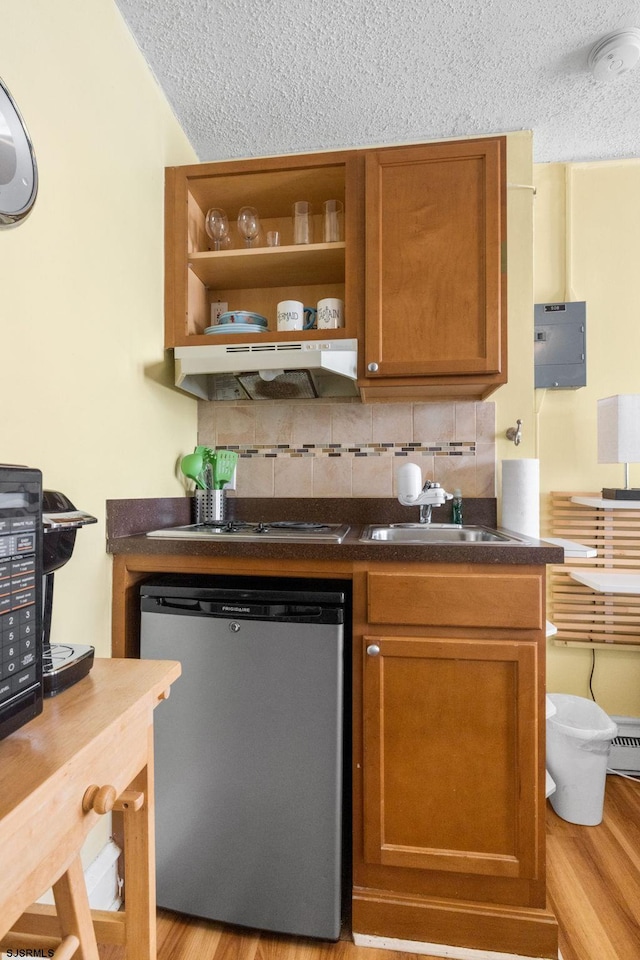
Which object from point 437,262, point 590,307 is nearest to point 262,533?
point 437,262

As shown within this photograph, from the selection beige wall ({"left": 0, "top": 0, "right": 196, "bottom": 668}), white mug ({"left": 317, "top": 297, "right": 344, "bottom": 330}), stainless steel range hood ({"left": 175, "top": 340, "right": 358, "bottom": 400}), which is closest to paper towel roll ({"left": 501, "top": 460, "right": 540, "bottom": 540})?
stainless steel range hood ({"left": 175, "top": 340, "right": 358, "bottom": 400})

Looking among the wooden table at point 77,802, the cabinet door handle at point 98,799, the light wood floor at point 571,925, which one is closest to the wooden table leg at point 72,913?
the wooden table at point 77,802

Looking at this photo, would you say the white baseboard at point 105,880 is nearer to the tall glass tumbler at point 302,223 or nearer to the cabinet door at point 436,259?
the cabinet door at point 436,259

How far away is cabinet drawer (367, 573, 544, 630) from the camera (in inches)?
49.0

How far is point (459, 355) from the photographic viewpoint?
1.64m

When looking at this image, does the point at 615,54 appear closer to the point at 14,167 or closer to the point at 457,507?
the point at 457,507

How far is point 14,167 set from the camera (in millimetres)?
997

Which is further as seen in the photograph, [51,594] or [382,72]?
[382,72]

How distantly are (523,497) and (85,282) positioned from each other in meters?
1.51

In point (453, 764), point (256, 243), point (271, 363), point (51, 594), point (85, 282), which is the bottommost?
point (453, 764)

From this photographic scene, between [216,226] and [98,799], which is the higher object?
[216,226]

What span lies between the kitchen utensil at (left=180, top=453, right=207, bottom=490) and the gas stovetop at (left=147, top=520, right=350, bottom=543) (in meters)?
0.18

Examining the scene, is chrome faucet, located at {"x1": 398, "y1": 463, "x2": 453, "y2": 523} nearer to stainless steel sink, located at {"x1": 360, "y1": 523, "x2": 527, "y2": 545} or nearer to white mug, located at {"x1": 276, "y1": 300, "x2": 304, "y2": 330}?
stainless steel sink, located at {"x1": 360, "y1": 523, "x2": 527, "y2": 545}

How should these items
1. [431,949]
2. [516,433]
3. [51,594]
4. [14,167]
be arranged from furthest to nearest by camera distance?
1. [516,433]
2. [431,949]
3. [14,167]
4. [51,594]
